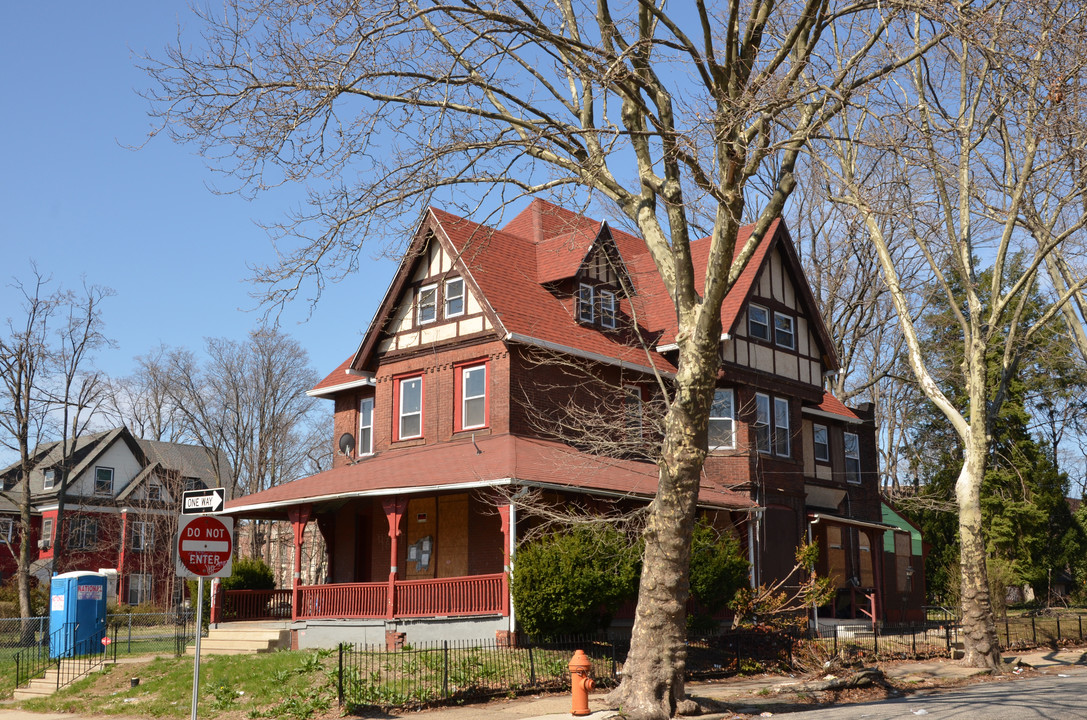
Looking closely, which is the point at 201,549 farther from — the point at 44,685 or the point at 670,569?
the point at 44,685

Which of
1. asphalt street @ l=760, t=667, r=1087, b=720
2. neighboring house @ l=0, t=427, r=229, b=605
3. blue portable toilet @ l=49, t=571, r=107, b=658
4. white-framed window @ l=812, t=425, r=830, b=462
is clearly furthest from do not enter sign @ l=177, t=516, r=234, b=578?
neighboring house @ l=0, t=427, r=229, b=605

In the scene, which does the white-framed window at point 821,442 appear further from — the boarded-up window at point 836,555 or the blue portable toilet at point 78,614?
the blue portable toilet at point 78,614

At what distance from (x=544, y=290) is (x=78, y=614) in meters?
15.1

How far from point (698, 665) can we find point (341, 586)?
27.7ft

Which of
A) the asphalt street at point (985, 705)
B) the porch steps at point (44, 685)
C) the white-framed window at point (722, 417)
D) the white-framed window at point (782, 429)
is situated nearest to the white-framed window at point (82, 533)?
the porch steps at point (44, 685)

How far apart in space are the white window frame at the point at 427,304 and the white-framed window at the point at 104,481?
122ft

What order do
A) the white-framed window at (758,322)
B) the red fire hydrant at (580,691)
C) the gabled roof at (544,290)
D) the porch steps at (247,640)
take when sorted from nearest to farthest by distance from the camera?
1. the red fire hydrant at (580,691)
2. the porch steps at (247,640)
3. the gabled roof at (544,290)
4. the white-framed window at (758,322)

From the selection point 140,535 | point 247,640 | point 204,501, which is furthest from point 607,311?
point 140,535

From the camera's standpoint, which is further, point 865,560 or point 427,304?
point 865,560

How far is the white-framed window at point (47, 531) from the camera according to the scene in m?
53.8

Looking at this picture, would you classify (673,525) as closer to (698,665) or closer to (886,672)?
(698,665)

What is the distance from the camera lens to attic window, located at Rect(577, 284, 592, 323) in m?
27.2

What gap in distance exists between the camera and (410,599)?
21.4m

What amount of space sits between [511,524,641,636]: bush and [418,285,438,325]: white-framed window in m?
9.04
